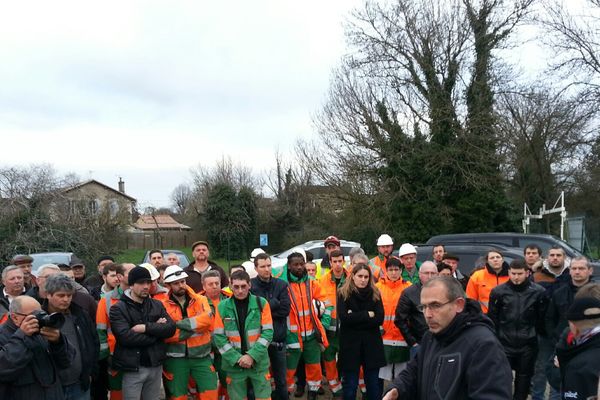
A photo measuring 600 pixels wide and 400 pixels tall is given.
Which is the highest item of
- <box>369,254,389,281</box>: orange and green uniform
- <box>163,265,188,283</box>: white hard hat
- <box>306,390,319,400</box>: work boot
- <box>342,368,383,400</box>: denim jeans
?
<box>163,265,188,283</box>: white hard hat

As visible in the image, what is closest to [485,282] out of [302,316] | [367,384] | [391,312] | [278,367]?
[391,312]

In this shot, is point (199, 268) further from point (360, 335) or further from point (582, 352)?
point (582, 352)

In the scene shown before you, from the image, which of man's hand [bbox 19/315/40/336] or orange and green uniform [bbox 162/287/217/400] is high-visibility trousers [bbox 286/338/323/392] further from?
man's hand [bbox 19/315/40/336]

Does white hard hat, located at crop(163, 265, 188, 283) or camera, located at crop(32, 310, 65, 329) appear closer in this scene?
camera, located at crop(32, 310, 65, 329)

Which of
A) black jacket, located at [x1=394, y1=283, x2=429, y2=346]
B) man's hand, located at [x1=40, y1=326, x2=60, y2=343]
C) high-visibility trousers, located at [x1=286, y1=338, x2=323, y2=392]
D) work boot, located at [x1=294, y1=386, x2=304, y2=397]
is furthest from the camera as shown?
work boot, located at [x1=294, y1=386, x2=304, y2=397]

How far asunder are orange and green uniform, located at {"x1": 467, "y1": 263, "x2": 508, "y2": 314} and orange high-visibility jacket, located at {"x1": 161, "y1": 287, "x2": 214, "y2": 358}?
3460mm

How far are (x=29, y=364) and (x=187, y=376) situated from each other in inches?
81.7

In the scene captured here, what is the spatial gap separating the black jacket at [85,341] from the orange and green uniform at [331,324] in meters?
3.24

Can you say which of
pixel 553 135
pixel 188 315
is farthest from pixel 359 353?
pixel 553 135

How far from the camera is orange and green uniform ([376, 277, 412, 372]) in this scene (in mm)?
6918

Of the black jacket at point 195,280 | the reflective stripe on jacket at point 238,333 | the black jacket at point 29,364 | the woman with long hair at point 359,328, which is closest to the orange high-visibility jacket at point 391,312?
the woman with long hair at point 359,328

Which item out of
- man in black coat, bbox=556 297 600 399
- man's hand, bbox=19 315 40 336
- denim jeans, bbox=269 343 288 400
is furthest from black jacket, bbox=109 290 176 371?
man in black coat, bbox=556 297 600 399

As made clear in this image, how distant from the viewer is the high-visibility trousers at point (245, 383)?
19.5 feet

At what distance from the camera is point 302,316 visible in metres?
7.18
